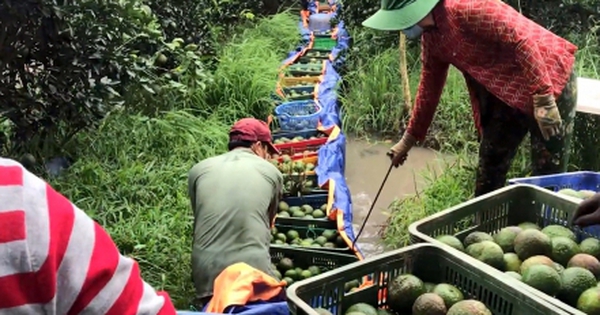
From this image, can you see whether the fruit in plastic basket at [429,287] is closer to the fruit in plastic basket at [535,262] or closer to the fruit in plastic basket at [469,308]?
the fruit in plastic basket at [469,308]

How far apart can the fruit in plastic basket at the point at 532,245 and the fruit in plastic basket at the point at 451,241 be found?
0.61 ft

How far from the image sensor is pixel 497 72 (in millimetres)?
3232

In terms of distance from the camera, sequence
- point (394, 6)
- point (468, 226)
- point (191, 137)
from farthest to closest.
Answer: point (191, 137) → point (394, 6) → point (468, 226)

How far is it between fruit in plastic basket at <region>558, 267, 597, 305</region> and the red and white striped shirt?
4.82ft

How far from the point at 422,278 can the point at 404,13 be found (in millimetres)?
1449

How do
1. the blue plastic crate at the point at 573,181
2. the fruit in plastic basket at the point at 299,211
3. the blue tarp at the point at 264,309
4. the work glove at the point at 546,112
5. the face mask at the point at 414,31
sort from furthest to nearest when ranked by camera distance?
the fruit in plastic basket at the point at 299,211
the face mask at the point at 414,31
the work glove at the point at 546,112
the blue plastic crate at the point at 573,181
the blue tarp at the point at 264,309

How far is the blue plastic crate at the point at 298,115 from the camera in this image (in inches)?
222

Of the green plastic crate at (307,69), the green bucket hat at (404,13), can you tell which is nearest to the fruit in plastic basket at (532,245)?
the green bucket hat at (404,13)

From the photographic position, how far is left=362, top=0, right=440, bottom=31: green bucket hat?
302cm

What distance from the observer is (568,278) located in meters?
1.97

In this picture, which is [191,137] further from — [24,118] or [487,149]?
[487,149]

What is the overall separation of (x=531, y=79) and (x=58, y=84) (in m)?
2.72

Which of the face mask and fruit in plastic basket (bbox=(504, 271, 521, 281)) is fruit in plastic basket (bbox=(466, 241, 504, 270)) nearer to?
fruit in plastic basket (bbox=(504, 271, 521, 281))

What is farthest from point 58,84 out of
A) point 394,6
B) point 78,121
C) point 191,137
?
point 394,6
